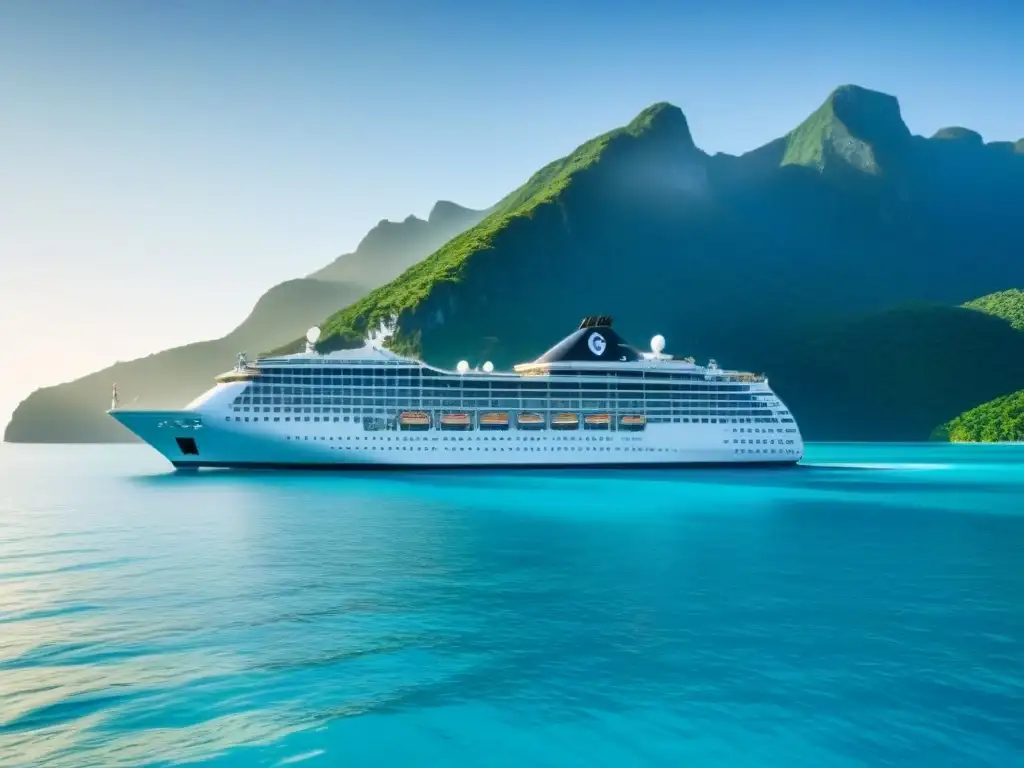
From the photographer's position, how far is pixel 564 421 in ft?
223

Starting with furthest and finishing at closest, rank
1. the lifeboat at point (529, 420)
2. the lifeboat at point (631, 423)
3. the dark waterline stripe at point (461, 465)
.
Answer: the lifeboat at point (631, 423) → the lifeboat at point (529, 420) → the dark waterline stripe at point (461, 465)

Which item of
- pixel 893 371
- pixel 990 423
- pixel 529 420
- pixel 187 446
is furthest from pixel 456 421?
pixel 893 371

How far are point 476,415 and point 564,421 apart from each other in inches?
300

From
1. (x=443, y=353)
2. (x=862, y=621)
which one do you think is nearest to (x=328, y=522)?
(x=862, y=621)

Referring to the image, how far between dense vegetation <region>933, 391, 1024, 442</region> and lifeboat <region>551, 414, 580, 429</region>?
4208 inches

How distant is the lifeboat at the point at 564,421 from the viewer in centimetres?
6794

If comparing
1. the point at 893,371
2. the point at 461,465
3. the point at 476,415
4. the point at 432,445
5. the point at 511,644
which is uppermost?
the point at 893,371

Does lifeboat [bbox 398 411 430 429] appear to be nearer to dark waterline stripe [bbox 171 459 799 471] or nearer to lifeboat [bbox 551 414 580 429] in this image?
dark waterline stripe [bbox 171 459 799 471]

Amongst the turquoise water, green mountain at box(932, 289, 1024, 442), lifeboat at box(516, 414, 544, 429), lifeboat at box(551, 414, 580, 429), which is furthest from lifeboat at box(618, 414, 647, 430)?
green mountain at box(932, 289, 1024, 442)

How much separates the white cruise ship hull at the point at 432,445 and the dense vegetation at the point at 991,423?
88239 millimetres

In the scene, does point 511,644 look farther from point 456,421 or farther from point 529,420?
point 529,420

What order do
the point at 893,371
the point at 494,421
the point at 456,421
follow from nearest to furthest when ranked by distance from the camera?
the point at 456,421 < the point at 494,421 < the point at 893,371

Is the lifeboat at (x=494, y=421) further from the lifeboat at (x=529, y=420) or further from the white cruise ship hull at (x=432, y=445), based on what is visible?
the lifeboat at (x=529, y=420)

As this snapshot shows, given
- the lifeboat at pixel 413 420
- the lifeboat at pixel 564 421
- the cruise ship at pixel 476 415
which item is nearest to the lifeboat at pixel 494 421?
the cruise ship at pixel 476 415
